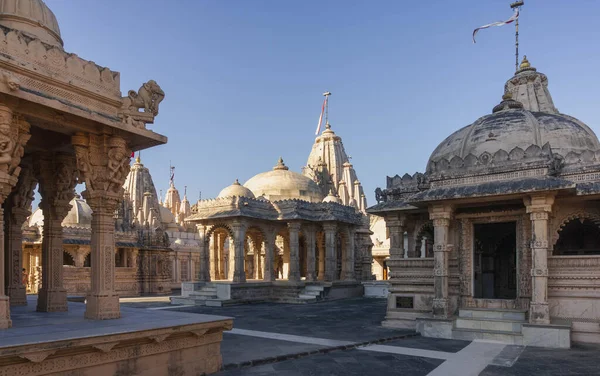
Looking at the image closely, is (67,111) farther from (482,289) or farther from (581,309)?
(482,289)

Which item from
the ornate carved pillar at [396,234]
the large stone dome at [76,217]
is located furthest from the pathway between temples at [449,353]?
the large stone dome at [76,217]

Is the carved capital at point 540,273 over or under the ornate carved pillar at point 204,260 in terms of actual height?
over

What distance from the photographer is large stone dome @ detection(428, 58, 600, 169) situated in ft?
47.6

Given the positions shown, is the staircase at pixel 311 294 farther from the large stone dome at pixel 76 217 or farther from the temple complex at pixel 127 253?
the large stone dome at pixel 76 217

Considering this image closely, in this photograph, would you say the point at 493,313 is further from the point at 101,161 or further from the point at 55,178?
the point at 55,178

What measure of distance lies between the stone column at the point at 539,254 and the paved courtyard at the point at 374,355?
1.17 m

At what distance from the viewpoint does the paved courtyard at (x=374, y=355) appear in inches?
377

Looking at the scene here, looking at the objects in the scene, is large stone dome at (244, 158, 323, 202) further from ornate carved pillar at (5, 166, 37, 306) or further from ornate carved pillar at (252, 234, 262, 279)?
ornate carved pillar at (5, 166, 37, 306)

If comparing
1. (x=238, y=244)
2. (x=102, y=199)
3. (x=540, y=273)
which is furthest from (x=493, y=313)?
(x=238, y=244)

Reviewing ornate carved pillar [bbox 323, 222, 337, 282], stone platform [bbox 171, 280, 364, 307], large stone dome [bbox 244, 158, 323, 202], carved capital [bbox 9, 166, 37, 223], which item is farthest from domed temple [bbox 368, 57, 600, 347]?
large stone dome [bbox 244, 158, 323, 202]

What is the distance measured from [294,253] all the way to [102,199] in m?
21.0

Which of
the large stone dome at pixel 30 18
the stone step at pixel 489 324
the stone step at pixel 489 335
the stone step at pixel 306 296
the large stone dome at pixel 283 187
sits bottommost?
the stone step at pixel 306 296

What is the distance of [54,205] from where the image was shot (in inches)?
415

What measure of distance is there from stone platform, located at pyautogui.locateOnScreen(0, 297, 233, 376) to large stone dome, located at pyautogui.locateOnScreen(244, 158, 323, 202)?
78.8 ft
